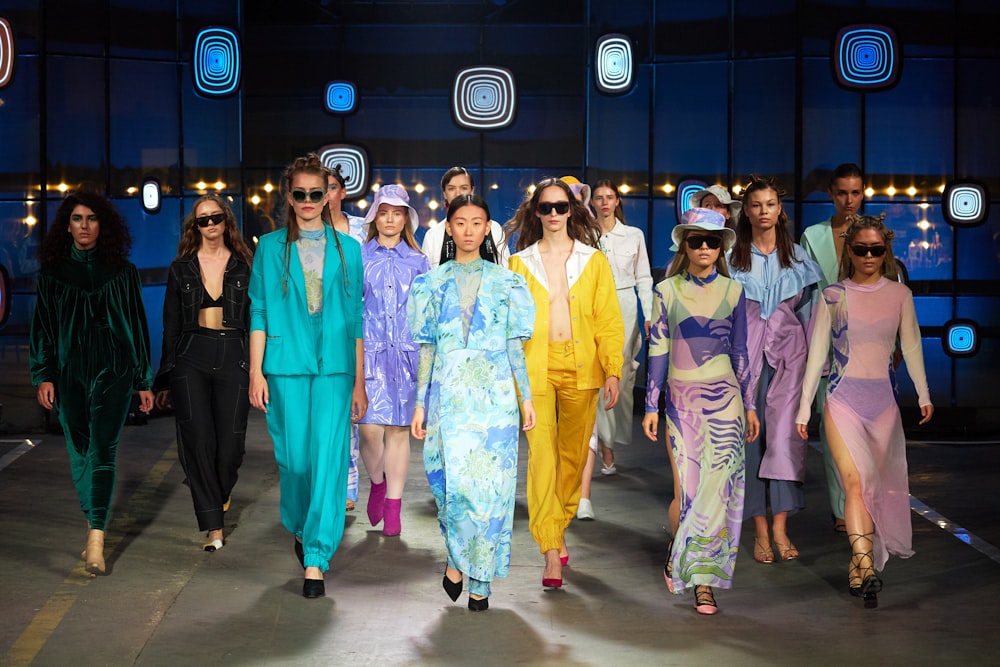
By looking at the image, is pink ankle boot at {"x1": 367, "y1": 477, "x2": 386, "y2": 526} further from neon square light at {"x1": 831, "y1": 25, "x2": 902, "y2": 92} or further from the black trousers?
neon square light at {"x1": 831, "y1": 25, "x2": 902, "y2": 92}

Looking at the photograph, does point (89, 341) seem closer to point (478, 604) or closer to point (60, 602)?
point (60, 602)

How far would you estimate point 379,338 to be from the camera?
866 cm

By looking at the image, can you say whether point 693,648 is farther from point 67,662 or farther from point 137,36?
point 137,36

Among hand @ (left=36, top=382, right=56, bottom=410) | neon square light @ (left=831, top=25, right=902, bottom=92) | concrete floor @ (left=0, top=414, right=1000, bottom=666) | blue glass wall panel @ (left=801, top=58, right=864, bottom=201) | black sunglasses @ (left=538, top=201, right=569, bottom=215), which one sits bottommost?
concrete floor @ (left=0, top=414, right=1000, bottom=666)

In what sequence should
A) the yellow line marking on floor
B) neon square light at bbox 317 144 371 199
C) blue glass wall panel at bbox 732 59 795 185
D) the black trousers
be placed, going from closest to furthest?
the yellow line marking on floor, the black trousers, blue glass wall panel at bbox 732 59 795 185, neon square light at bbox 317 144 371 199

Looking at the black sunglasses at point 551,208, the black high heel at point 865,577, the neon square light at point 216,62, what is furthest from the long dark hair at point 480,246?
the neon square light at point 216,62

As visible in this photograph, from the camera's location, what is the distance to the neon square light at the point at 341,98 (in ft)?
62.8

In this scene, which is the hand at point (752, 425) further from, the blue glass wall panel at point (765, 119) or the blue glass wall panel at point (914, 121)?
the blue glass wall panel at point (914, 121)

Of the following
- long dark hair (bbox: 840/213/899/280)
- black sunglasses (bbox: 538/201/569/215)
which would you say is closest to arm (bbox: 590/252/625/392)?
black sunglasses (bbox: 538/201/569/215)

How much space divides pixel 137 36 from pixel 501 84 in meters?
6.16

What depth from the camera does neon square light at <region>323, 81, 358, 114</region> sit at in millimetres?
19156

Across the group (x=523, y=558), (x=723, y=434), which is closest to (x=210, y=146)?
(x=523, y=558)

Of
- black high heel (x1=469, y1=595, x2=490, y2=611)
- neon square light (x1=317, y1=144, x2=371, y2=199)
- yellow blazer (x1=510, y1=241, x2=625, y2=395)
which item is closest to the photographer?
black high heel (x1=469, y1=595, x2=490, y2=611)

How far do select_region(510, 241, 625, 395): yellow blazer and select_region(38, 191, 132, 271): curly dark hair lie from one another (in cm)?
208
